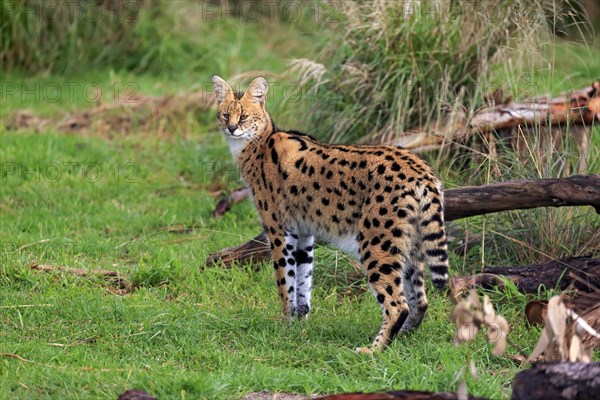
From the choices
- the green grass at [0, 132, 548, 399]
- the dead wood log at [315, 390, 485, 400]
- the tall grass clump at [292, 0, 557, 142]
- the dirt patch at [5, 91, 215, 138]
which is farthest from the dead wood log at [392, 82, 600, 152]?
the dead wood log at [315, 390, 485, 400]

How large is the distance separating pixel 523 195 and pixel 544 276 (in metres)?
0.65

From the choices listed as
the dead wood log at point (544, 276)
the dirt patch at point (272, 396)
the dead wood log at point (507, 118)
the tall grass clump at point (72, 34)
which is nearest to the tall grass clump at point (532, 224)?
the dead wood log at point (544, 276)

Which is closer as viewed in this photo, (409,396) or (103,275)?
(409,396)

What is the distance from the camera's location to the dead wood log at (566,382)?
4.20 metres

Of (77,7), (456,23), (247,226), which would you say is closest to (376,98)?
(456,23)

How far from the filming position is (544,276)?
22.7 feet

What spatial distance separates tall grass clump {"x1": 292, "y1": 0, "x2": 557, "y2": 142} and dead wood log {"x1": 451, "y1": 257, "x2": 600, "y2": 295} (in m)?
2.56

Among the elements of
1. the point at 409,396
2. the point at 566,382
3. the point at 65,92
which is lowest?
the point at 65,92

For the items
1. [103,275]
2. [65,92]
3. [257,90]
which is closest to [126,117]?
[65,92]

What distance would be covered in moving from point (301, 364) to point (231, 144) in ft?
6.70

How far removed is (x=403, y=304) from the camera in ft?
20.0

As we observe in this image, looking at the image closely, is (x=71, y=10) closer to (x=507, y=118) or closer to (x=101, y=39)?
(x=101, y=39)

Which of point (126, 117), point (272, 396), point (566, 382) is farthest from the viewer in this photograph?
point (126, 117)

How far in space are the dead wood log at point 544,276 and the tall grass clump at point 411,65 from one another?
256 centimetres
